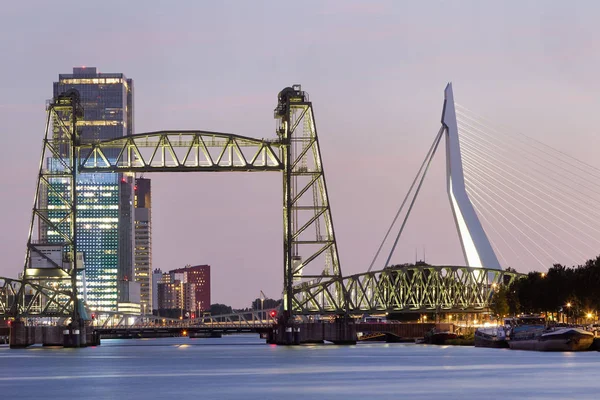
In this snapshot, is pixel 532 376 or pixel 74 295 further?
pixel 74 295

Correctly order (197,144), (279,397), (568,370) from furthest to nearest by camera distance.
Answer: (197,144) < (568,370) < (279,397)

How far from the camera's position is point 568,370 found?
71625mm

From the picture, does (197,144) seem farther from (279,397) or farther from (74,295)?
(279,397)

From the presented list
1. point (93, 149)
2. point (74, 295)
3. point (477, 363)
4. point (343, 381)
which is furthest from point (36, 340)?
point (343, 381)

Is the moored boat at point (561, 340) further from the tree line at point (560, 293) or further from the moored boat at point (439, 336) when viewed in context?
the moored boat at point (439, 336)

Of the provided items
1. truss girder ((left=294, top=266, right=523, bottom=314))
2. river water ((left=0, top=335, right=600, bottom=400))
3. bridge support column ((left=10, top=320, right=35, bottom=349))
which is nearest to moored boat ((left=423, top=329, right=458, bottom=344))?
truss girder ((left=294, top=266, right=523, bottom=314))

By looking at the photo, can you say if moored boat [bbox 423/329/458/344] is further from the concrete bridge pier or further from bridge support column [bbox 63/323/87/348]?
bridge support column [bbox 63/323/87/348]

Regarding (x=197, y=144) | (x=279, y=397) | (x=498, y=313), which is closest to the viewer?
(x=279, y=397)

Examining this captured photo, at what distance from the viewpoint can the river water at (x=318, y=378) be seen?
189ft

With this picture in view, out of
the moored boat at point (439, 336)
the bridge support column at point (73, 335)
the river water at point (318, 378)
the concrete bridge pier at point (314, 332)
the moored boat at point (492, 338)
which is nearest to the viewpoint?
the river water at point (318, 378)

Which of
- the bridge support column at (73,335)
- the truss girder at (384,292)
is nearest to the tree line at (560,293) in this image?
the truss girder at (384,292)

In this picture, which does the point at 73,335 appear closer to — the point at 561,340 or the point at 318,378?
the point at 561,340

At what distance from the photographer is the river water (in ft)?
189

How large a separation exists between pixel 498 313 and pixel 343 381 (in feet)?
246
